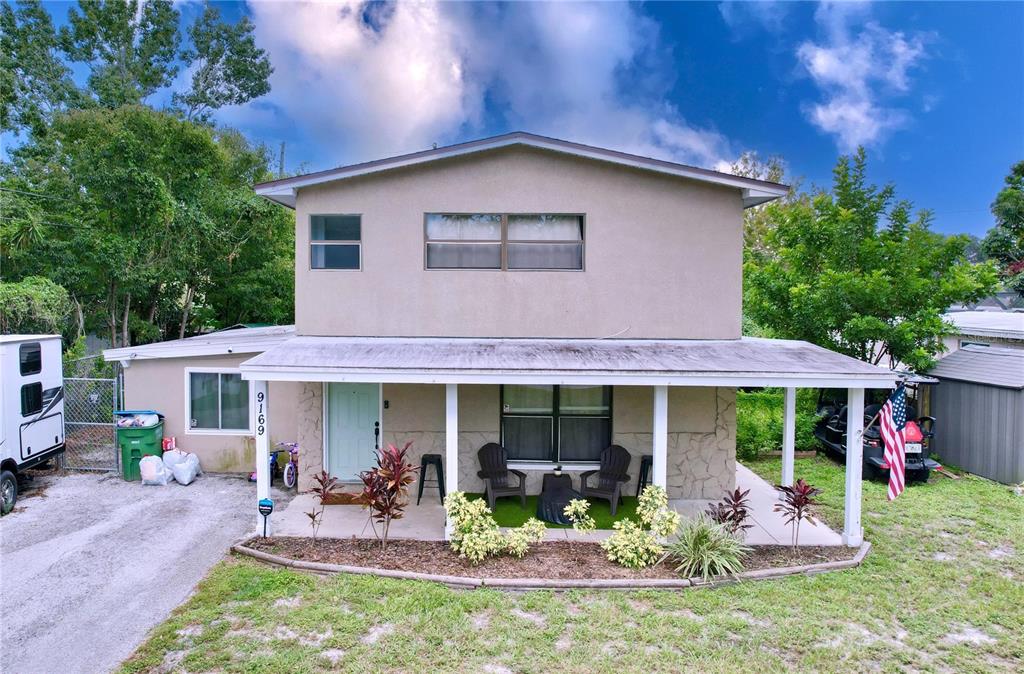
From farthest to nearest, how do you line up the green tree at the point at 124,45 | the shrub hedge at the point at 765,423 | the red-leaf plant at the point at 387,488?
the green tree at the point at 124,45, the shrub hedge at the point at 765,423, the red-leaf plant at the point at 387,488

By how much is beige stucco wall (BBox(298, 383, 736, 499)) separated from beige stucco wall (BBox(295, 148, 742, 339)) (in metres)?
1.06

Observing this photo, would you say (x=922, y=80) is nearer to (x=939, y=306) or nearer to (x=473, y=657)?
(x=939, y=306)

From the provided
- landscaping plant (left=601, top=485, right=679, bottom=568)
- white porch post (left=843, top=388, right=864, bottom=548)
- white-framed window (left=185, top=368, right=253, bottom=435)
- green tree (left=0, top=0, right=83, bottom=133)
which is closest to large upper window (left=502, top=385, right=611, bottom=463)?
landscaping plant (left=601, top=485, right=679, bottom=568)

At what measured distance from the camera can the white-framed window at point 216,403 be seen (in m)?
10.8

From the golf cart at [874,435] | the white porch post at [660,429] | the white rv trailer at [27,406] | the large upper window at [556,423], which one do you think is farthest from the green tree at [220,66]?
the golf cart at [874,435]

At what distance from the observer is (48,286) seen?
14258 millimetres

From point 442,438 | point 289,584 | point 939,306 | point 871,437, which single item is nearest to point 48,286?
point 442,438

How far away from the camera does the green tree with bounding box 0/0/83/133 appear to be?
23.2 meters

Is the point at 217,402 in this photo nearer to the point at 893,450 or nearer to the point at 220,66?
the point at 893,450

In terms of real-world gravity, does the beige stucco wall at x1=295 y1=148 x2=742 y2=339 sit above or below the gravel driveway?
above

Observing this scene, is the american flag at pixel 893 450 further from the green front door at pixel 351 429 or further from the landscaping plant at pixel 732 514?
the green front door at pixel 351 429

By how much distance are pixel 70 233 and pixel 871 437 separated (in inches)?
859

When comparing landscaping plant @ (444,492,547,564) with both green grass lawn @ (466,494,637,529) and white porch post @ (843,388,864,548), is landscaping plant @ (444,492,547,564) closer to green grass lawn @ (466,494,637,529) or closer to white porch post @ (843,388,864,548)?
green grass lawn @ (466,494,637,529)

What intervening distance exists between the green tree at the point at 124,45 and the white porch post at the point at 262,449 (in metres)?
23.9
